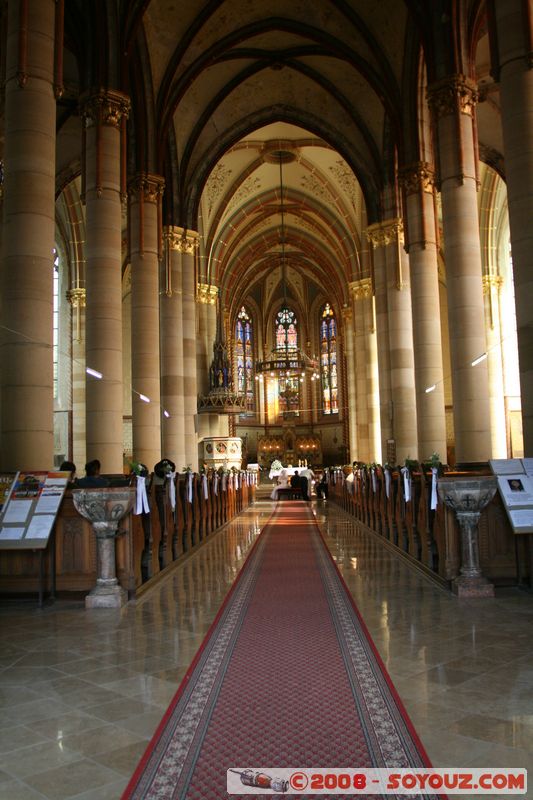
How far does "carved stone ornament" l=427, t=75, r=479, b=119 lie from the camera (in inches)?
504

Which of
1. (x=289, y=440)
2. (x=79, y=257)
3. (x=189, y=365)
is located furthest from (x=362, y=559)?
(x=289, y=440)

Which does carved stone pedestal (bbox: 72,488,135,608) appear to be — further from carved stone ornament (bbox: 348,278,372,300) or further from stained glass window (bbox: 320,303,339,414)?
stained glass window (bbox: 320,303,339,414)

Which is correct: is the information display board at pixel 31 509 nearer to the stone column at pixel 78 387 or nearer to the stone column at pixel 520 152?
the stone column at pixel 520 152

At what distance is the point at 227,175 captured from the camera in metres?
28.8

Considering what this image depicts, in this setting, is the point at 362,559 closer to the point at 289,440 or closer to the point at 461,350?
the point at 461,350

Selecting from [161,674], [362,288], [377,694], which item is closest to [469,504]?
[377,694]

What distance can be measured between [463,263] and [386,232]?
8890mm

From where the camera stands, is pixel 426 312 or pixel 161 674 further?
pixel 426 312

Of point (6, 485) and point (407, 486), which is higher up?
point (6, 485)

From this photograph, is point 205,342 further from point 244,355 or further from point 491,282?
point 244,355

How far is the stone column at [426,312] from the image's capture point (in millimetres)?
15364

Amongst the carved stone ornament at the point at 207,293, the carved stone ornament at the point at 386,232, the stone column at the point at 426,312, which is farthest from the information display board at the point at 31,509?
the carved stone ornament at the point at 207,293

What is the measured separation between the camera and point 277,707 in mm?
3578

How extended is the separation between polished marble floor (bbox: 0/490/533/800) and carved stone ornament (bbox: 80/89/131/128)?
31.7 feet
